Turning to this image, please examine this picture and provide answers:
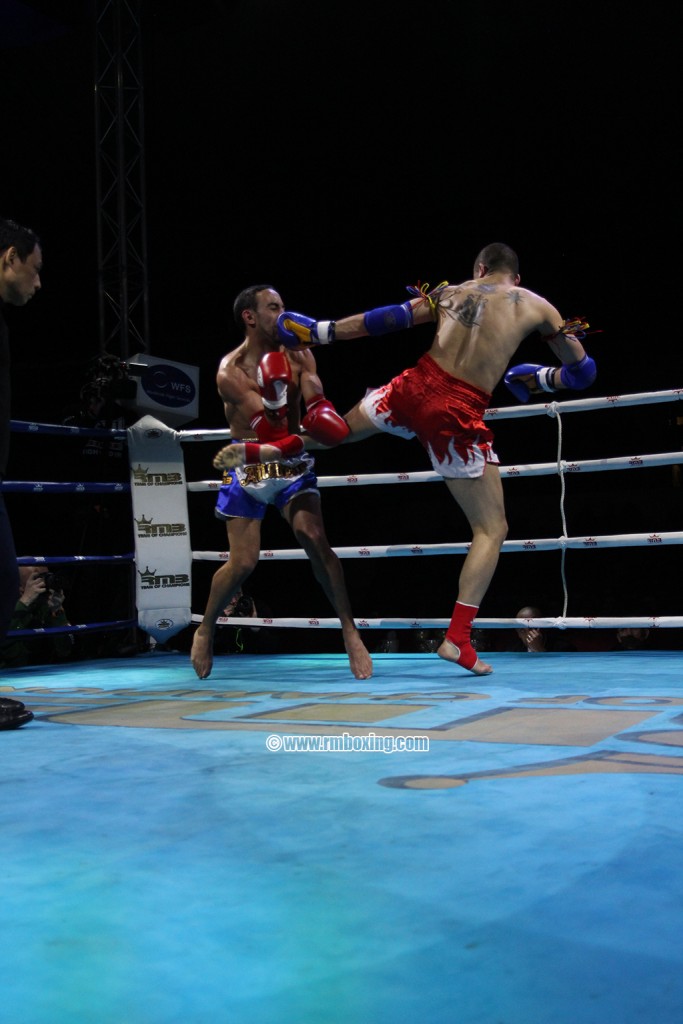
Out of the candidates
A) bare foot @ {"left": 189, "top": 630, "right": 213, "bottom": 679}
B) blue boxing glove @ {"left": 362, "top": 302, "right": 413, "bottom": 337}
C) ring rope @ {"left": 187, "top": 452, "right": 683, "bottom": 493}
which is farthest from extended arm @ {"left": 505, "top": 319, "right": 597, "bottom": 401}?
bare foot @ {"left": 189, "top": 630, "right": 213, "bottom": 679}

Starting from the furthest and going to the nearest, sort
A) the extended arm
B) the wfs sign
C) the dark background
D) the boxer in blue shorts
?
the dark background < the wfs sign < the boxer in blue shorts < the extended arm

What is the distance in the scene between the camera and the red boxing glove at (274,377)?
2766 millimetres

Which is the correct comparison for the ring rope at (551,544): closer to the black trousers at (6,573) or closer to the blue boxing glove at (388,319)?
the blue boxing glove at (388,319)

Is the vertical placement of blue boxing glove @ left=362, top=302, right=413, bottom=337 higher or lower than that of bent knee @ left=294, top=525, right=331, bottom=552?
higher

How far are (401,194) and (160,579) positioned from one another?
4941mm

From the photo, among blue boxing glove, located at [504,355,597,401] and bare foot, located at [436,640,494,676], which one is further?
blue boxing glove, located at [504,355,597,401]

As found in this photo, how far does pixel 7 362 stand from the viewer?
6.77 feet

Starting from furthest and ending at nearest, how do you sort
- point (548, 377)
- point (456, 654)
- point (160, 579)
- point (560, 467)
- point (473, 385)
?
point (160, 579)
point (560, 467)
point (548, 377)
point (473, 385)
point (456, 654)

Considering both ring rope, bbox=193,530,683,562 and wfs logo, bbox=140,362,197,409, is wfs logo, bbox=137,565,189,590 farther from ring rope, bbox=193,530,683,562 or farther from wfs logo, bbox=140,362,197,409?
wfs logo, bbox=140,362,197,409

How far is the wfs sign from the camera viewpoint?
190 inches

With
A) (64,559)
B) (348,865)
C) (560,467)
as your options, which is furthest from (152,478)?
(348,865)

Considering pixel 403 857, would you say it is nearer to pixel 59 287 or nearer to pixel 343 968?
pixel 343 968

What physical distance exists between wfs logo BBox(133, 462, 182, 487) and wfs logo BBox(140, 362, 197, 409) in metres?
0.91

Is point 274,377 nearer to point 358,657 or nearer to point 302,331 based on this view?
point 302,331
